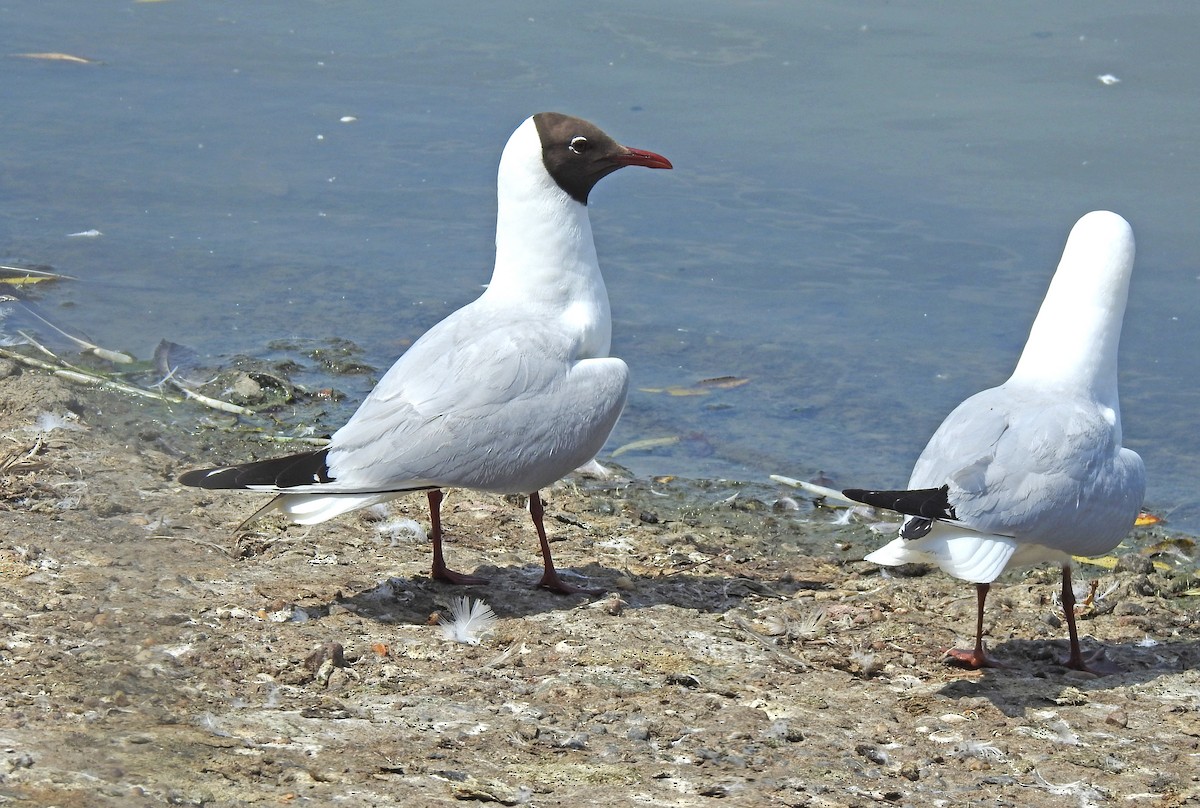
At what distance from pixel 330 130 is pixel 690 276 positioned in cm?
337

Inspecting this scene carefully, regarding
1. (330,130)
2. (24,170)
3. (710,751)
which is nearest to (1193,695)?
(710,751)

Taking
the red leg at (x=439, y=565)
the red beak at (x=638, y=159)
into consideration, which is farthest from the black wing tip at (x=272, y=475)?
the red beak at (x=638, y=159)

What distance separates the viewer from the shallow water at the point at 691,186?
7887 mm

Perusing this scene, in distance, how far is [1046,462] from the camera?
15.4 feet

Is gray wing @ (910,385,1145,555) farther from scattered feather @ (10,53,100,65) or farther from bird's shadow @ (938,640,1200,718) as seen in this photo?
scattered feather @ (10,53,100,65)

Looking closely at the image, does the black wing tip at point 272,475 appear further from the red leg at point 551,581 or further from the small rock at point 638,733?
the small rock at point 638,733

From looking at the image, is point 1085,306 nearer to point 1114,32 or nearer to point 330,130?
point 330,130

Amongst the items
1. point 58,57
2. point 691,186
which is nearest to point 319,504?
point 691,186

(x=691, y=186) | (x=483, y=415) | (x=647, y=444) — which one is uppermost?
(x=691, y=186)

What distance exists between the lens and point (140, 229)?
946 centimetres

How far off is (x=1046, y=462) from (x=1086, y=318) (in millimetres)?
726

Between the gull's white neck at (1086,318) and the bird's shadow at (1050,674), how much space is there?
83 cm

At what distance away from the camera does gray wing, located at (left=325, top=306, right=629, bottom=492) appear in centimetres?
489

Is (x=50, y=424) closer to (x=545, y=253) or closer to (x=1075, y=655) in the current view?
(x=545, y=253)
